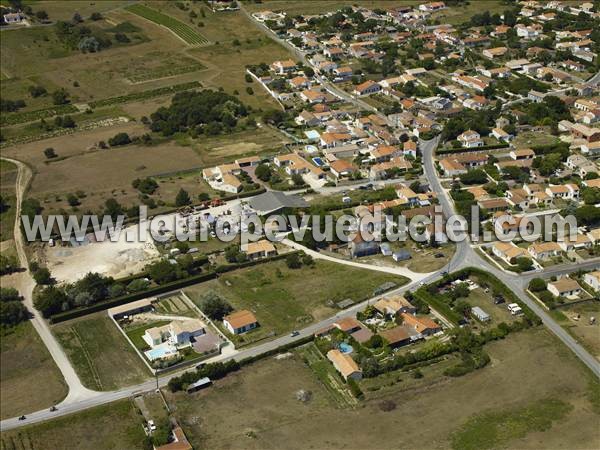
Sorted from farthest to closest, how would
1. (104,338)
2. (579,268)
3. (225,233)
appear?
1. (225,233)
2. (579,268)
3. (104,338)

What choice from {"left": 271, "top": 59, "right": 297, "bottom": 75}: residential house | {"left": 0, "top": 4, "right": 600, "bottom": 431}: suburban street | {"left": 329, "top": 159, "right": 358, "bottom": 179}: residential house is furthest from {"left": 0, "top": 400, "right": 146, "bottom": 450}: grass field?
{"left": 271, "top": 59, "right": 297, "bottom": 75}: residential house

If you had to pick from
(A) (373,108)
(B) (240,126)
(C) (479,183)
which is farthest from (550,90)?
(B) (240,126)

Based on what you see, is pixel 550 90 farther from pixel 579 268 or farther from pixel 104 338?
pixel 104 338

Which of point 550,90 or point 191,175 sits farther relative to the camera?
point 550,90

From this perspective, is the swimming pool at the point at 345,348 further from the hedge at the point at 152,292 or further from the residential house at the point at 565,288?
the residential house at the point at 565,288

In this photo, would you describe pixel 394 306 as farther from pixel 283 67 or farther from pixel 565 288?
pixel 283 67

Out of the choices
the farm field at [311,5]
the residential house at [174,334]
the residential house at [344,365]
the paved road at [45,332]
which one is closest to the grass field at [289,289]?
the residential house at [174,334]

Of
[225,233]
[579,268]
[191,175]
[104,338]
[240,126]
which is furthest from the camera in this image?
[240,126]
